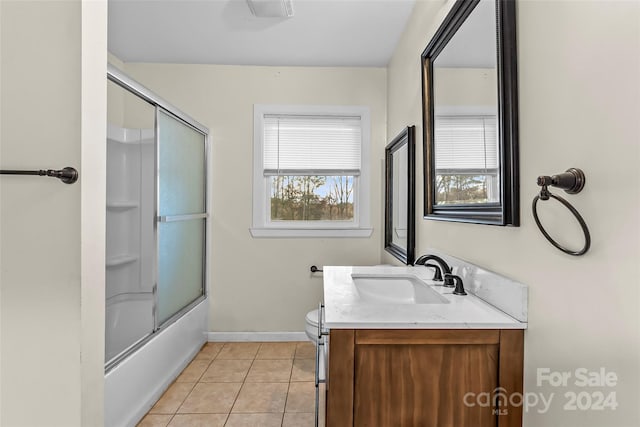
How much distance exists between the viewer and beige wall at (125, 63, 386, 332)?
10.5 feet

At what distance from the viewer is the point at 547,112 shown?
39.8 inches

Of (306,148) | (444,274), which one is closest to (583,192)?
(444,274)

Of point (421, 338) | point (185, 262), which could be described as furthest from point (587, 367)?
point (185, 262)

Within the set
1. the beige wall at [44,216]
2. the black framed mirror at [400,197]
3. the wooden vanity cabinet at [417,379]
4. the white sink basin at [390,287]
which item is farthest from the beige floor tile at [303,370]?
the wooden vanity cabinet at [417,379]

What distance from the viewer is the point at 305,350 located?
3047mm

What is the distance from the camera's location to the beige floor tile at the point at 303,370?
2.53 m

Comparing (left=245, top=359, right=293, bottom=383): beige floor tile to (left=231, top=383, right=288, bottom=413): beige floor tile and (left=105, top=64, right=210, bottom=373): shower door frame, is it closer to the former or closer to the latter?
(left=231, top=383, right=288, bottom=413): beige floor tile

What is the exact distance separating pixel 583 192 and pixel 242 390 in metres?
2.19

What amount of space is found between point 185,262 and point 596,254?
101 inches

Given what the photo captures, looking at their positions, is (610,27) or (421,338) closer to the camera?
(610,27)

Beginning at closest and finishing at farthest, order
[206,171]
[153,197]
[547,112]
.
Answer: [547,112] → [153,197] → [206,171]

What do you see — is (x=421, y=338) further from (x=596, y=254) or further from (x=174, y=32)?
(x=174, y=32)

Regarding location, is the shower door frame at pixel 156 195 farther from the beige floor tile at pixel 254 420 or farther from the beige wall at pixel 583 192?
the beige wall at pixel 583 192

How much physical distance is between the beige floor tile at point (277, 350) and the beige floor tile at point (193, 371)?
15.9 inches
